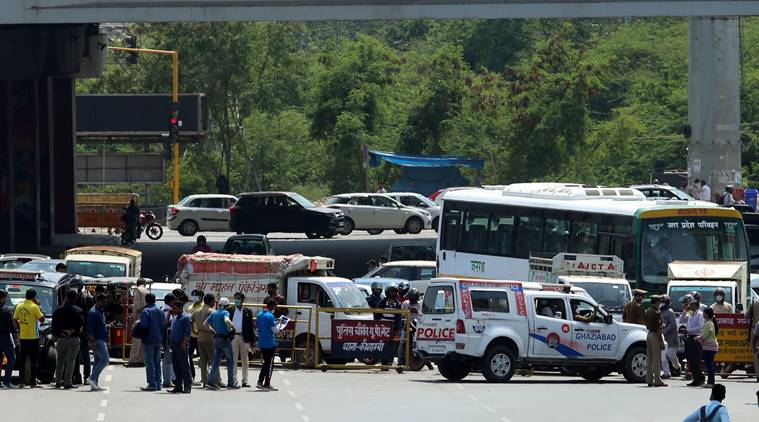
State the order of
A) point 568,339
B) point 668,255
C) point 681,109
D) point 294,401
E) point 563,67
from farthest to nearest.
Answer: point 681,109 → point 563,67 → point 668,255 → point 568,339 → point 294,401

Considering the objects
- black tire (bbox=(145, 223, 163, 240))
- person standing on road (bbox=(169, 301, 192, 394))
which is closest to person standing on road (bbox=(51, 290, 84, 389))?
person standing on road (bbox=(169, 301, 192, 394))

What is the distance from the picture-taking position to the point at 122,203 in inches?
2566

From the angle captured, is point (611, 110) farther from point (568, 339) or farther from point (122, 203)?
point (568, 339)

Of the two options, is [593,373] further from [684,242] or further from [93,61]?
[93,61]

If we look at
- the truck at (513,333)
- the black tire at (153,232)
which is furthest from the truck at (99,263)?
the black tire at (153,232)

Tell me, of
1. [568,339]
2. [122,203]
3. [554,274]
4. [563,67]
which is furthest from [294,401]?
[563,67]

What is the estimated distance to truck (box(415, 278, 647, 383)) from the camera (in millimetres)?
27188

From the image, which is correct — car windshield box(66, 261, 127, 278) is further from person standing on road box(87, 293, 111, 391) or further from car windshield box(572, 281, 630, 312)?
car windshield box(572, 281, 630, 312)

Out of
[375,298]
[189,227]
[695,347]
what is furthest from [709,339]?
[189,227]

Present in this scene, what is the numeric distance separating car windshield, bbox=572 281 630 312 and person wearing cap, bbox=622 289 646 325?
1606 millimetres

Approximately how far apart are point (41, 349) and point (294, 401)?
439cm

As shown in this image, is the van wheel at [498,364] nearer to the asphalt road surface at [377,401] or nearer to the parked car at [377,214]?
the asphalt road surface at [377,401]

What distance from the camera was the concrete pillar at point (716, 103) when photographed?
163ft

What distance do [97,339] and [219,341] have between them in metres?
1.85
